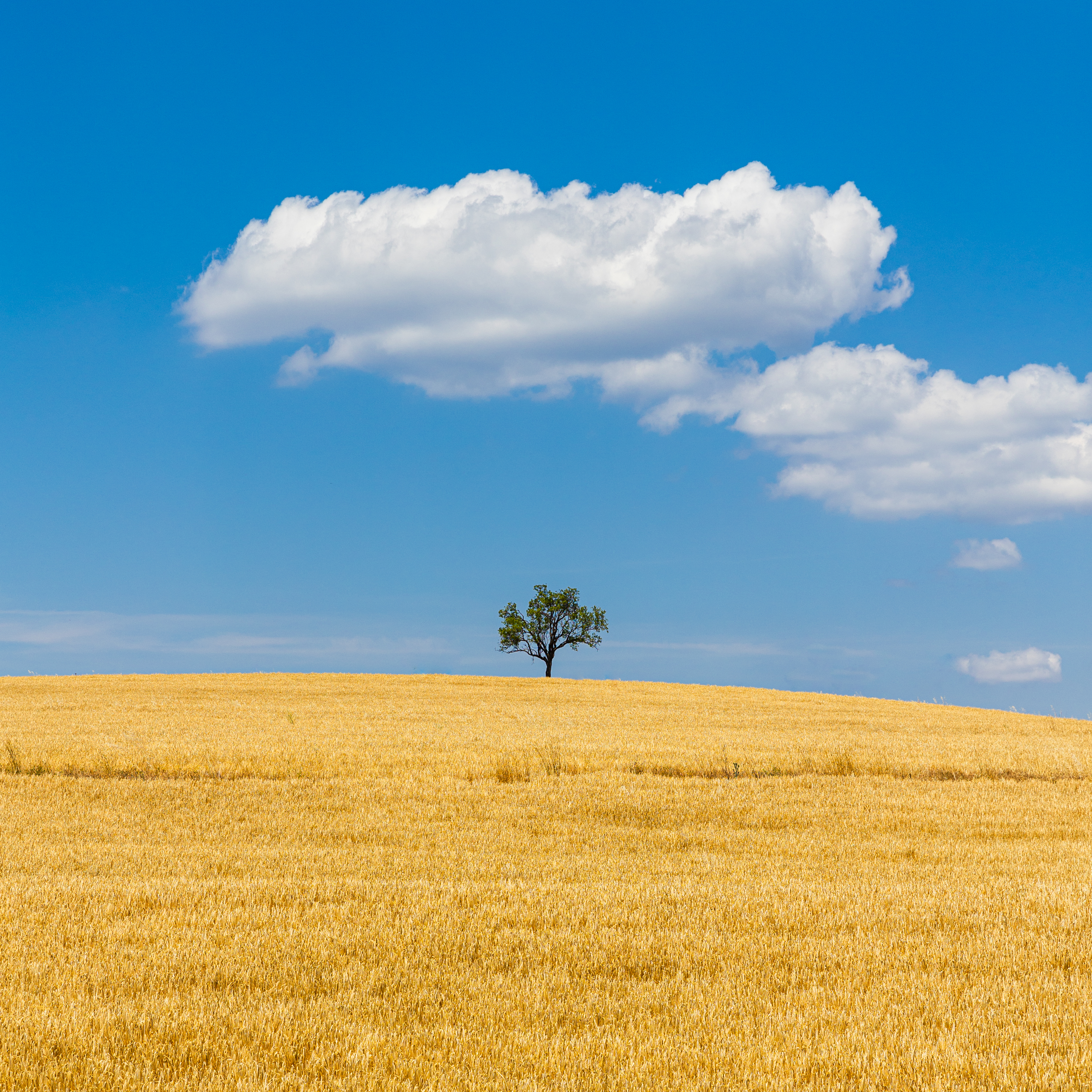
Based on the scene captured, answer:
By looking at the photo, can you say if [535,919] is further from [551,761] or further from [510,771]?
[551,761]

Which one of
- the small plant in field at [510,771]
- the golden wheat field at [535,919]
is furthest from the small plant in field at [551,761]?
the small plant in field at [510,771]

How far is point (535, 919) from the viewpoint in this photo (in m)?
11.0

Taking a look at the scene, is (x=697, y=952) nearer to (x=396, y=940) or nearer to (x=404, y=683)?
(x=396, y=940)

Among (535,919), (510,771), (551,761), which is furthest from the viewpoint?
(551,761)

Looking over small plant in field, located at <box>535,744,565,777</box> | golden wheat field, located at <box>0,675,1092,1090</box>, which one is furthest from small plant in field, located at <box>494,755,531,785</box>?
small plant in field, located at <box>535,744,565,777</box>

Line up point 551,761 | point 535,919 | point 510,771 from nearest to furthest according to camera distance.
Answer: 1. point 535,919
2. point 510,771
3. point 551,761

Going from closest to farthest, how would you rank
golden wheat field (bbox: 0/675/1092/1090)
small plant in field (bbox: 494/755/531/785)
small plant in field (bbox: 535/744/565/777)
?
golden wheat field (bbox: 0/675/1092/1090)
small plant in field (bbox: 494/755/531/785)
small plant in field (bbox: 535/744/565/777)

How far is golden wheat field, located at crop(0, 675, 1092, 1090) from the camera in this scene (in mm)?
7188

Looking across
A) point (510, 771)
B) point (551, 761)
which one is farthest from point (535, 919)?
point (551, 761)

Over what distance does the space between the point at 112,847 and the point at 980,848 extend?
1429 centimetres

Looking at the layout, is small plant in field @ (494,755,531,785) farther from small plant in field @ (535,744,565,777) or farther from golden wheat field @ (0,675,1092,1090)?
small plant in field @ (535,744,565,777)

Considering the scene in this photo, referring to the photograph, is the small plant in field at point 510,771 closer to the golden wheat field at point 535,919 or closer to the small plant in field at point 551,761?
the golden wheat field at point 535,919

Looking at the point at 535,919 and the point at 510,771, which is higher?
the point at 535,919

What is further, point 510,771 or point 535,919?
point 510,771
